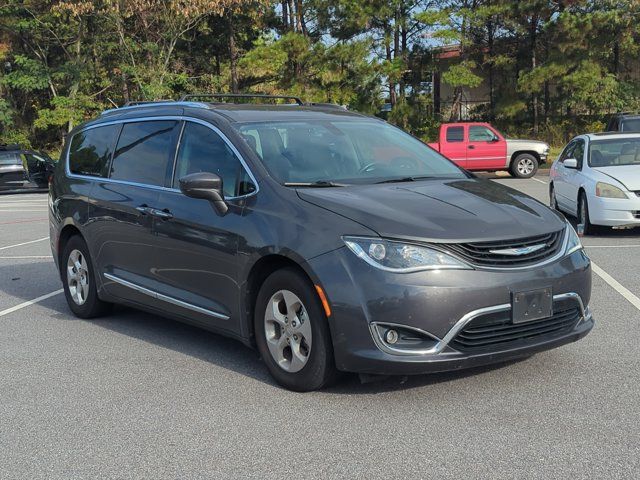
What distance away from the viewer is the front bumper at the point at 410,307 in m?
4.34

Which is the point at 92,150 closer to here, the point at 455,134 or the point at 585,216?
the point at 585,216

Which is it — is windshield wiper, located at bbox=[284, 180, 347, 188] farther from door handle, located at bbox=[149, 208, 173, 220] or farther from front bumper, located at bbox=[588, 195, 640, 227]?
front bumper, located at bbox=[588, 195, 640, 227]

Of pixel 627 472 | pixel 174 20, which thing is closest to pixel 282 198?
pixel 627 472

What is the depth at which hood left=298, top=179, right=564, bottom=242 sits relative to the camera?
4488 mm

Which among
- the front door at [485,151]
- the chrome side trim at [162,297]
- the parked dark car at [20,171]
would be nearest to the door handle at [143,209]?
the chrome side trim at [162,297]

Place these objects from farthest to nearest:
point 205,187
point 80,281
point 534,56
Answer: point 534,56 < point 80,281 < point 205,187

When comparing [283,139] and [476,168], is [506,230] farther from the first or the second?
[476,168]

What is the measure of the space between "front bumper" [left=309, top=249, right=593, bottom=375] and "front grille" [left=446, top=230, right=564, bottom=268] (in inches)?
2.5

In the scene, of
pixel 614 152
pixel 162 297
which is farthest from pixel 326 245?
pixel 614 152

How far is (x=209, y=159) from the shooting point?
18.7 feet

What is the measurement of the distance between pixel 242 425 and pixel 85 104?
117ft

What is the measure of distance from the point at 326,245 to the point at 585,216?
7.84m

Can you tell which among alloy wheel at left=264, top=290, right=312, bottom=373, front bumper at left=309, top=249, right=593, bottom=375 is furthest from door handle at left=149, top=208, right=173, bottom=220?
front bumper at left=309, top=249, right=593, bottom=375

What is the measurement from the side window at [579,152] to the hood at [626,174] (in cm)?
65
